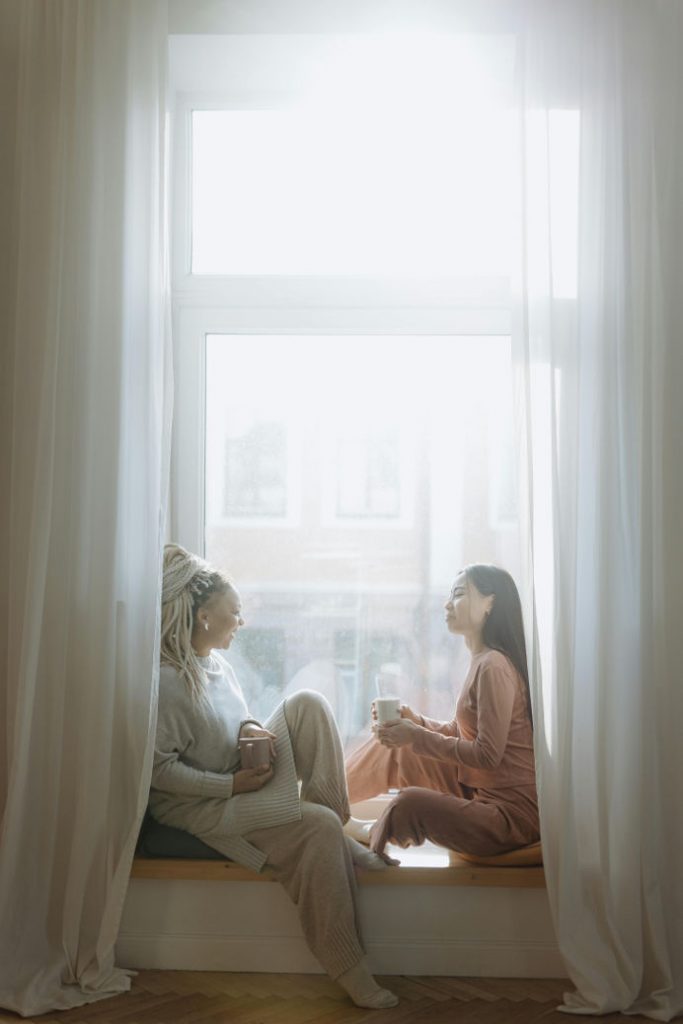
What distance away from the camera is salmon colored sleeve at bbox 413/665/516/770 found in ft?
8.13

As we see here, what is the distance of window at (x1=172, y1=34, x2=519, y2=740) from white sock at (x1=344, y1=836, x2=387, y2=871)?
0.50 m

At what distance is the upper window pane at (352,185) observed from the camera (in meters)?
2.97

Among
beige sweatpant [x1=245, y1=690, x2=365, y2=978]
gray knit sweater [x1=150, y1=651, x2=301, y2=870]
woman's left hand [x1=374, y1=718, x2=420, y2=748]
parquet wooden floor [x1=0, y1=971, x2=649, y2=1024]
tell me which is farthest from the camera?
woman's left hand [x1=374, y1=718, x2=420, y2=748]

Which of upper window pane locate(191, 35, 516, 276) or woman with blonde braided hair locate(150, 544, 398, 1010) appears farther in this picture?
upper window pane locate(191, 35, 516, 276)

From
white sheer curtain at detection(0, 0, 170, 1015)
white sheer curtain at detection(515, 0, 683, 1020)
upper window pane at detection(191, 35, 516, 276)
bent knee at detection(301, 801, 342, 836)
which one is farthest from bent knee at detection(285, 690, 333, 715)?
upper window pane at detection(191, 35, 516, 276)

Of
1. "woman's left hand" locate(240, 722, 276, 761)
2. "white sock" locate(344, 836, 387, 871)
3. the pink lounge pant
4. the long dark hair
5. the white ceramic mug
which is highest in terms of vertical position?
the long dark hair

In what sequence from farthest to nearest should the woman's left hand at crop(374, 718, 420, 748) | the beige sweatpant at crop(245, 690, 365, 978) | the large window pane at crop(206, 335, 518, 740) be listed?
the large window pane at crop(206, 335, 518, 740), the woman's left hand at crop(374, 718, 420, 748), the beige sweatpant at crop(245, 690, 365, 978)

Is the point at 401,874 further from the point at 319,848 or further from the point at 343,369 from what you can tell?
the point at 343,369

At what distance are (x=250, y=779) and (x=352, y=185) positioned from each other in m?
1.68

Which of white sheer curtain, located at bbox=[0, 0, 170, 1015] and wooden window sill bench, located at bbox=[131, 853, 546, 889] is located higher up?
white sheer curtain, located at bbox=[0, 0, 170, 1015]

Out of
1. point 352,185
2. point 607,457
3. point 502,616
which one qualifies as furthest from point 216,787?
point 352,185

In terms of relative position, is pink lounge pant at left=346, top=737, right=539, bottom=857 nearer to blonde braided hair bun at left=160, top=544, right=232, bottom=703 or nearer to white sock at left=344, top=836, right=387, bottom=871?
white sock at left=344, top=836, right=387, bottom=871

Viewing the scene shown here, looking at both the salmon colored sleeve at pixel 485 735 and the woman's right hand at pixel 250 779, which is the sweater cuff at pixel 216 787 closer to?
the woman's right hand at pixel 250 779

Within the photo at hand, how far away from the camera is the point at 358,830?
8.48 ft
